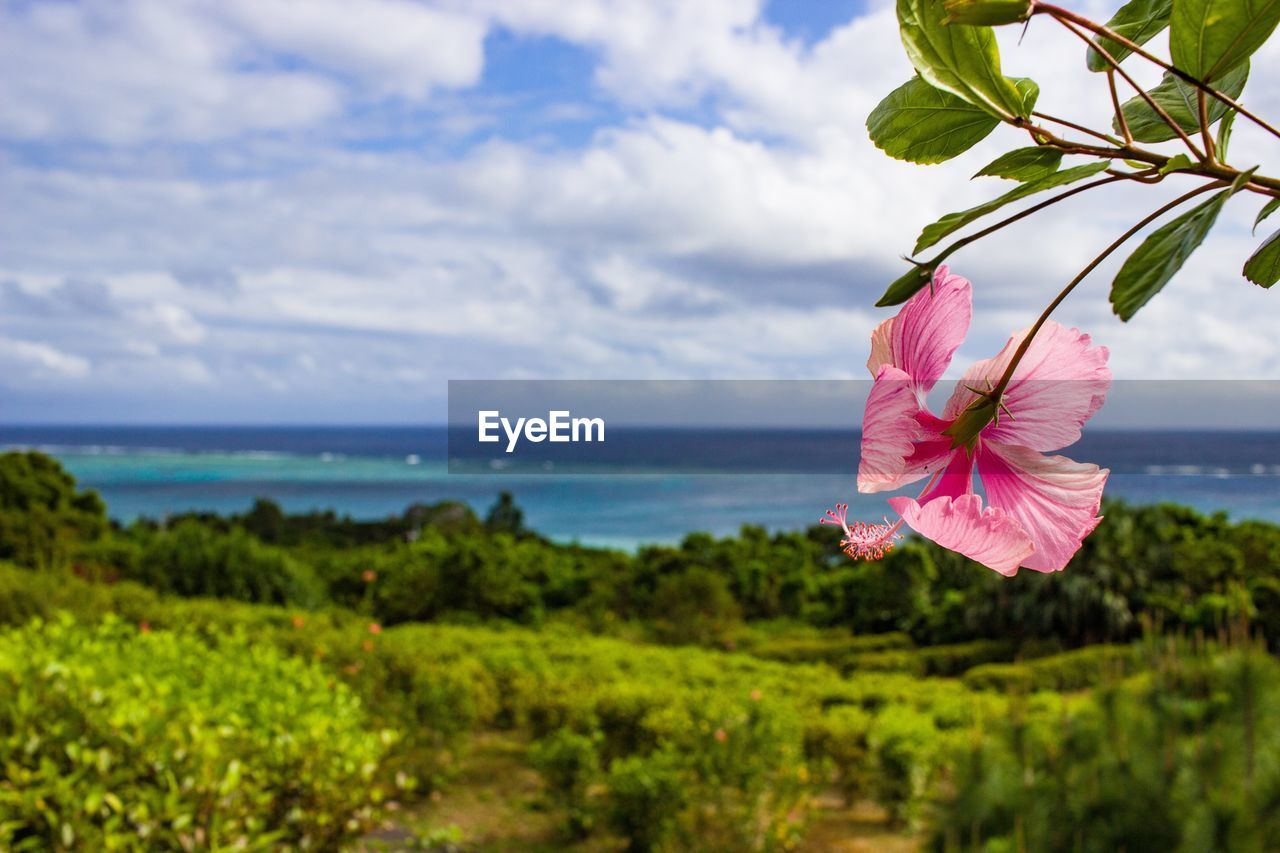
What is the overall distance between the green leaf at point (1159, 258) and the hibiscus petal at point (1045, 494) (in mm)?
50

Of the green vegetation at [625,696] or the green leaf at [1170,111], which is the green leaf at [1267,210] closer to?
the green leaf at [1170,111]

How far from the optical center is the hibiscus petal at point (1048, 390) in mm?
327

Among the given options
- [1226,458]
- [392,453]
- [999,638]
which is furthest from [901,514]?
[392,453]

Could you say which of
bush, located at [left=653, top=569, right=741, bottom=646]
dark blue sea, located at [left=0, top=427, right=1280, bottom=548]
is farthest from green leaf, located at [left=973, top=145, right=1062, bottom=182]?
dark blue sea, located at [left=0, top=427, right=1280, bottom=548]

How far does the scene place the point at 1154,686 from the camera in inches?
130

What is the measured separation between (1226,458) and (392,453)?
1558 inches

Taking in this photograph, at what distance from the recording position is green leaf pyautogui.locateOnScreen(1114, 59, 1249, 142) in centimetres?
34

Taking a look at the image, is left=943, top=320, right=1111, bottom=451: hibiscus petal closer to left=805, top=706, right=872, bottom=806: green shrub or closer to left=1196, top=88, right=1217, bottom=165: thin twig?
left=1196, top=88, right=1217, bottom=165: thin twig

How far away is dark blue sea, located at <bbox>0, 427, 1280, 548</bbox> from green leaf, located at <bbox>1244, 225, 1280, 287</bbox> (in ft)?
86.6

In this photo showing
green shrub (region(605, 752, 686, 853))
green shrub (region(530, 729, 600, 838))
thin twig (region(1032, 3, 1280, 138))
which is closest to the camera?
thin twig (region(1032, 3, 1280, 138))

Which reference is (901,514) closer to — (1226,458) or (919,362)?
(919,362)

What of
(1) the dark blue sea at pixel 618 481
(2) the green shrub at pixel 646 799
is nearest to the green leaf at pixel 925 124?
(2) the green shrub at pixel 646 799

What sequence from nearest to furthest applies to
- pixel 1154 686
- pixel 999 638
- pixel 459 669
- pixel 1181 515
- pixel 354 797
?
1. pixel 1154 686
2. pixel 354 797
3. pixel 459 669
4. pixel 999 638
5. pixel 1181 515

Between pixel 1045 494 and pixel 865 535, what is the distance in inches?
2.6
